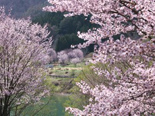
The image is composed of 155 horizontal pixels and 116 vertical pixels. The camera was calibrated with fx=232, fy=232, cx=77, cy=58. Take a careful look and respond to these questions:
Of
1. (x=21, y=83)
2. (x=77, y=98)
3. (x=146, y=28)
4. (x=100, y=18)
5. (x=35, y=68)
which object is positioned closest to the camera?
(x=146, y=28)

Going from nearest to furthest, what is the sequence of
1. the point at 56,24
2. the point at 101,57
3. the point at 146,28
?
the point at 146,28 < the point at 101,57 < the point at 56,24

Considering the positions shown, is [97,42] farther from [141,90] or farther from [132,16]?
[141,90]

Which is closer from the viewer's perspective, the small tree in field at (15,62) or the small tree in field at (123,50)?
the small tree in field at (123,50)

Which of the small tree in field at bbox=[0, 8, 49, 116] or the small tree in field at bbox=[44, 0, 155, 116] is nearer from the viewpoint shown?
the small tree in field at bbox=[44, 0, 155, 116]

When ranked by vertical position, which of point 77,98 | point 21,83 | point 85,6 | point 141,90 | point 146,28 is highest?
point 85,6

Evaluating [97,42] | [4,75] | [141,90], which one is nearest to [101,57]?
[97,42]

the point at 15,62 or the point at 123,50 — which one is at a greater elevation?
the point at 123,50

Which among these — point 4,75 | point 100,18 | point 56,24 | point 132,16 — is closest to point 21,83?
point 4,75

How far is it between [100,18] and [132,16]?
36.0 inches

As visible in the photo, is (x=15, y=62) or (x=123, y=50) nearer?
(x=123, y=50)

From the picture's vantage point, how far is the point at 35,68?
1273cm

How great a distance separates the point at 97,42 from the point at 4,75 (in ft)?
21.9

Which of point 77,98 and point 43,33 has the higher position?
point 43,33

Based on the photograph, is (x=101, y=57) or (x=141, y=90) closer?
(x=141, y=90)
